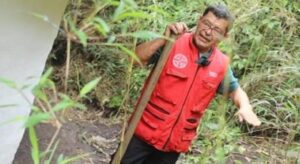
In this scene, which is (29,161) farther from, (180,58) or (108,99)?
(108,99)

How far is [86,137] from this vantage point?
4.53 metres

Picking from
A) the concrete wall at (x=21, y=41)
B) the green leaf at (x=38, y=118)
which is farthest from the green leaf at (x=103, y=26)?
the concrete wall at (x=21, y=41)

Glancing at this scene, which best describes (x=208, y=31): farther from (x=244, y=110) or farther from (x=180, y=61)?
(x=244, y=110)

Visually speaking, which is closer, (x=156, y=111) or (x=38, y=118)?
(x=38, y=118)

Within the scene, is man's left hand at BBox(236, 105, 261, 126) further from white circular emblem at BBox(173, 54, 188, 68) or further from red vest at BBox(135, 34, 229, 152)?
white circular emblem at BBox(173, 54, 188, 68)

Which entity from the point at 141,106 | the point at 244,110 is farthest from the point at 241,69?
the point at 141,106

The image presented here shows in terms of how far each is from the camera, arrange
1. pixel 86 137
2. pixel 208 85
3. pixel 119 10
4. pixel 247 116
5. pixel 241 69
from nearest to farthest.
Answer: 1. pixel 119 10
2. pixel 247 116
3. pixel 208 85
4. pixel 86 137
5. pixel 241 69

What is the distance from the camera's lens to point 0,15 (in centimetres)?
227

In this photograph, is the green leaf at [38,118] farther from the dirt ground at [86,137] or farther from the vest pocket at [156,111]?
the dirt ground at [86,137]

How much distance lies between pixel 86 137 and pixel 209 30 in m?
2.08

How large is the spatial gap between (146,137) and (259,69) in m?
2.68

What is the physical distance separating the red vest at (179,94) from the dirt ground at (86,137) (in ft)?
3.48

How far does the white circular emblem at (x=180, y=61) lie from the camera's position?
287 cm

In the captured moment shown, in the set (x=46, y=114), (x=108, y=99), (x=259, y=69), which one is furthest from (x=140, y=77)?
(x=46, y=114)
